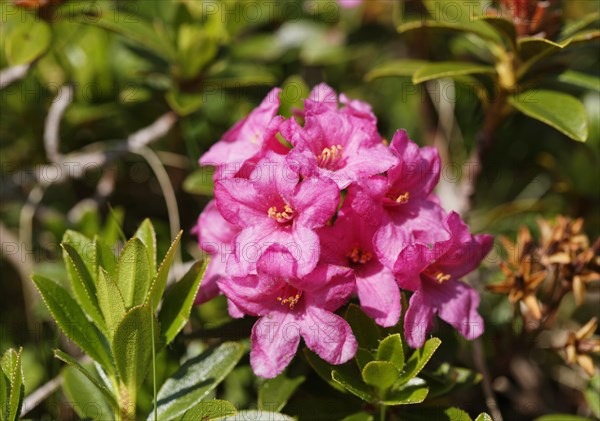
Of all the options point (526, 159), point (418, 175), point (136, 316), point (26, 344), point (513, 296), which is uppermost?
point (418, 175)

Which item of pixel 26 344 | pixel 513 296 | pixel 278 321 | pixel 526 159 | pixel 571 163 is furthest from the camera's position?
pixel 526 159

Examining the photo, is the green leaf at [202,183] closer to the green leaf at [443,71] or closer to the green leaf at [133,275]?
the green leaf at [133,275]

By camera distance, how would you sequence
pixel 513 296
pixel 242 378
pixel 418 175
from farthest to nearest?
pixel 242 378
pixel 513 296
pixel 418 175

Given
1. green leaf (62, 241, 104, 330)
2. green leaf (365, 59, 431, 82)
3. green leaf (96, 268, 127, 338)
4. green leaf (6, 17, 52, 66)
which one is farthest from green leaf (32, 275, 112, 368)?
green leaf (365, 59, 431, 82)

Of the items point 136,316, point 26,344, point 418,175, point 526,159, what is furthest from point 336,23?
point 136,316

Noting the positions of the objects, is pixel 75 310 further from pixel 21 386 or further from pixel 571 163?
pixel 571 163

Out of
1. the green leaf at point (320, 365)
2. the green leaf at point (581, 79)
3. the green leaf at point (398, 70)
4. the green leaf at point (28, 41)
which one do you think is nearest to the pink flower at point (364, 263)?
the green leaf at point (320, 365)
